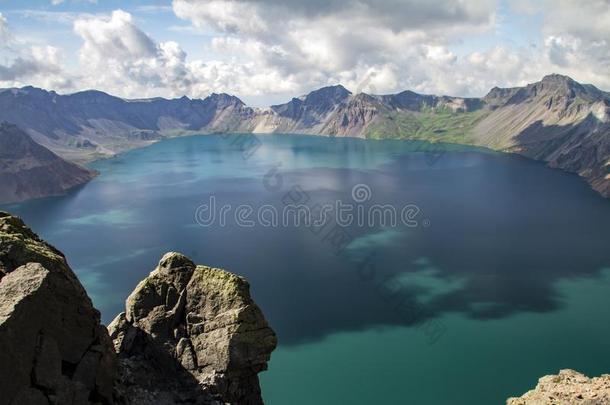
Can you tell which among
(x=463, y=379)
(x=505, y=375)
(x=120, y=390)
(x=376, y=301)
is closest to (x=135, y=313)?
(x=120, y=390)

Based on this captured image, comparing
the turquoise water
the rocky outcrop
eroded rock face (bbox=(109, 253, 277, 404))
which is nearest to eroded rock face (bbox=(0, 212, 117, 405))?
eroded rock face (bbox=(109, 253, 277, 404))

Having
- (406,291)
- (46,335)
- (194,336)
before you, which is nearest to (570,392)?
(194,336)

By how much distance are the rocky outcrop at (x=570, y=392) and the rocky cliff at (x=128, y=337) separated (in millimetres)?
24232

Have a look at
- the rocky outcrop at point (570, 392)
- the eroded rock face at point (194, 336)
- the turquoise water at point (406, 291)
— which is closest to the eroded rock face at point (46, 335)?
the eroded rock face at point (194, 336)

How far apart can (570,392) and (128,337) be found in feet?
118

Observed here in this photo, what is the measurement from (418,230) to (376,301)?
5843 cm

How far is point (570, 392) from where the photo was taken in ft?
135

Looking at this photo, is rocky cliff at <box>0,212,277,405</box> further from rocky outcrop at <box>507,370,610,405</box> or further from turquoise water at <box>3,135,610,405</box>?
turquoise water at <box>3,135,610,405</box>

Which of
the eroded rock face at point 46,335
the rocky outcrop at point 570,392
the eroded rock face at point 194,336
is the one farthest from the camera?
the rocky outcrop at point 570,392

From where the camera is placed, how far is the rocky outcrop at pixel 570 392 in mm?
38906

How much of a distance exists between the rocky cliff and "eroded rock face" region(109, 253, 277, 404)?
2.6 inches

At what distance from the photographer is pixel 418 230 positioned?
158 m

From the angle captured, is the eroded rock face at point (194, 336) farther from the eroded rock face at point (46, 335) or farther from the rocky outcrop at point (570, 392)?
the rocky outcrop at point (570, 392)

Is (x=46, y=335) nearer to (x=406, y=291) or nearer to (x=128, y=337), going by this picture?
(x=128, y=337)
